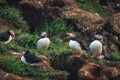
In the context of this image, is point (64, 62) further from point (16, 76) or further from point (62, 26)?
point (62, 26)

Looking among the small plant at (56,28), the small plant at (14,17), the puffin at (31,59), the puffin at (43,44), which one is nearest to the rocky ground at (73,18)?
the small plant at (14,17)

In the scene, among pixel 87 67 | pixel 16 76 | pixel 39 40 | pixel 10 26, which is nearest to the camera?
pixel 16 76

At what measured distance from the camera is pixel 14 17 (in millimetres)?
22812

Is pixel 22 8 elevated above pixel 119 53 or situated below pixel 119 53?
above

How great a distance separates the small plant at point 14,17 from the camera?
74.4 ft

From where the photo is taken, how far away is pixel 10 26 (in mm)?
22516

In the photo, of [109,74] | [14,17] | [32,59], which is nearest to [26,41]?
[14,17]

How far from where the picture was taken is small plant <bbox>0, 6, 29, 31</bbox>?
22.7 meters

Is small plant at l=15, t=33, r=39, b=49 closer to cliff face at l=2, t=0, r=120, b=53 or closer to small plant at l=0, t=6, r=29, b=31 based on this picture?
small plant at l=0, t=6, r=29, b=31

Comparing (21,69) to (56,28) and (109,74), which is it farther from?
(56,28)

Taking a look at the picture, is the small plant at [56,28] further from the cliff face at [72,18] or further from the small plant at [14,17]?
the small plant at [14,17]

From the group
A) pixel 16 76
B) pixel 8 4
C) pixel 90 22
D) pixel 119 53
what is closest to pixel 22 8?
pixel 8 4

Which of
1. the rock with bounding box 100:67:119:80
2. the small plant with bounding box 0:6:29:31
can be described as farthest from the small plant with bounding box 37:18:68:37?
the rock with bounding box 100:67:119:80

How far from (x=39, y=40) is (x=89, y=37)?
12.7 ft
